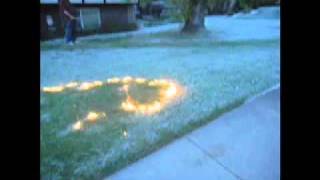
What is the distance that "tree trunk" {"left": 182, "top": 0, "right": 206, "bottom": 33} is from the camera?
176cm

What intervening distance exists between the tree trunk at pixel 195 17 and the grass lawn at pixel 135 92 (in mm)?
49

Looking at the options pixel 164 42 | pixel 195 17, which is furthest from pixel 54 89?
pixel 195 17

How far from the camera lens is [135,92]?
167cm

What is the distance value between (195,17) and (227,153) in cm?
56

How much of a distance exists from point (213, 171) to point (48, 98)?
0.67 m

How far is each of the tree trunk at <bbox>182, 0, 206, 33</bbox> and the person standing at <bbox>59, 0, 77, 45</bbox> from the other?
452 millimetres

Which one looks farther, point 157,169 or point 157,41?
point 157,41

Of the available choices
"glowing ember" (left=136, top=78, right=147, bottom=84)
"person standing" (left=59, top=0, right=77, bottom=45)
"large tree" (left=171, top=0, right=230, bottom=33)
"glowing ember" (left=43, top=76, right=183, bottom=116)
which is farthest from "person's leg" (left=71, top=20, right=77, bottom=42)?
"large tree" (left=171, top=0, right=230, bottom=33)

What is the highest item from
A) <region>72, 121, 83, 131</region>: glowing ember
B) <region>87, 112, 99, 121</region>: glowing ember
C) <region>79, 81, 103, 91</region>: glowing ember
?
<region>79, 81, 103, 91</region>: glowing ember

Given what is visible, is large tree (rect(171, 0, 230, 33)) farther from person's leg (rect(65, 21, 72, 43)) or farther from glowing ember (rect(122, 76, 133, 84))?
person's leg (rect(65, 21, 72, 43))

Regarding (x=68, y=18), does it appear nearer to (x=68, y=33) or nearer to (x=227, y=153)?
(x=68, y=33)
